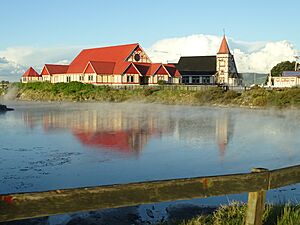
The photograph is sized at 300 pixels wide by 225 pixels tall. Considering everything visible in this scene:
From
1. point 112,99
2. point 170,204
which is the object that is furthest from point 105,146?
point 112,99

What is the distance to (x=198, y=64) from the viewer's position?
7844cm

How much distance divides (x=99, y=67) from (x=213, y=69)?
24.6 m

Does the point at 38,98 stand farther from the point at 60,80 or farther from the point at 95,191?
the point at 95,191

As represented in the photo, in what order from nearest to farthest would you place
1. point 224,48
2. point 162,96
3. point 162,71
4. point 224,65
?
point 162,96, point 162,71, point 224,65, point 224,48

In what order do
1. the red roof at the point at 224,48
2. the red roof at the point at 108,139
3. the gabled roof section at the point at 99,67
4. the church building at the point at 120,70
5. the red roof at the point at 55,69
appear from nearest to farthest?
the red roof at the point at 108,139 → the church building at the point at 120,70 → the gabled roof section at the point at 99,67 → the red roof at the point at 55,69 → the red roof at the point at 224,48

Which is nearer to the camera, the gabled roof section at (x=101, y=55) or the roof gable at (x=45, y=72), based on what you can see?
the gabled roof section at (x=101, y=55)

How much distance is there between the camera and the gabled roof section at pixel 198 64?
76.7m

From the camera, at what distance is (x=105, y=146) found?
1532cm

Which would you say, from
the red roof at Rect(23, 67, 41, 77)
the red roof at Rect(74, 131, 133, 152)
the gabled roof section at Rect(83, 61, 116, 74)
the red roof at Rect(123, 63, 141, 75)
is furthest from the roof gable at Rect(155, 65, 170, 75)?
the red roof at Rect(74, 131, 133, 152)

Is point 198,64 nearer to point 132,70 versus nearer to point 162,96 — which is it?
point 132,70

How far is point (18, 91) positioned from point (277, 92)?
4530 cm

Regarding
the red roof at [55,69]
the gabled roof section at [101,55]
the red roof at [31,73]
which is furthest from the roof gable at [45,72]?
the red roof at [31,73]

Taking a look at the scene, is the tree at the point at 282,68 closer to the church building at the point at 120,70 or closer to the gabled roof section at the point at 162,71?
the church building at the point at 120,70

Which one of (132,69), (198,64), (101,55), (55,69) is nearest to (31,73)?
(55,69)
